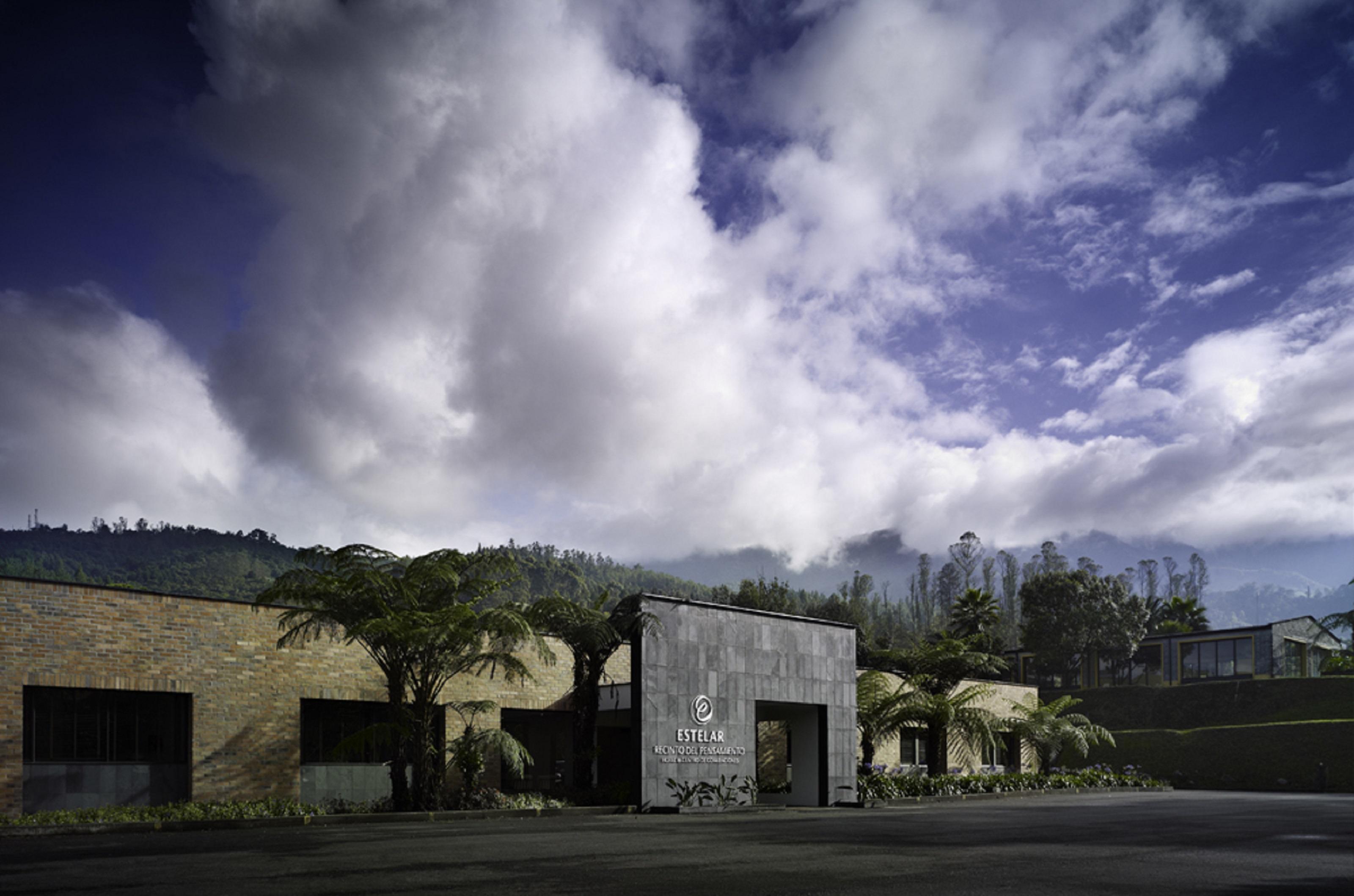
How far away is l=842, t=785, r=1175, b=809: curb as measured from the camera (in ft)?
99.6

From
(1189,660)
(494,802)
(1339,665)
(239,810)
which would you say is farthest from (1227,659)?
(239,810)

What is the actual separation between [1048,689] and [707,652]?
5779 centimetres

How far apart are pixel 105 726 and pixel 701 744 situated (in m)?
12.9

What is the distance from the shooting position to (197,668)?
75.1ft

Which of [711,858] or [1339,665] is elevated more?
[711,858]

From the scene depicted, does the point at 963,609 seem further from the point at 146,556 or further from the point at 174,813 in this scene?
the point at 146,556

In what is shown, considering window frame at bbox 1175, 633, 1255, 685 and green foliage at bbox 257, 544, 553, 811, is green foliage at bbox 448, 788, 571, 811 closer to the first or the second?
green foliage at bbox 257, 544, 553, 811

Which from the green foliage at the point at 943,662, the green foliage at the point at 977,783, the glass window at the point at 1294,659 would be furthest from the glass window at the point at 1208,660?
the green foliage at the point at 943,662

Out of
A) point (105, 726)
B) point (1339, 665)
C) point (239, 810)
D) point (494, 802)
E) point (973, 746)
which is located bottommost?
point (973, 746)

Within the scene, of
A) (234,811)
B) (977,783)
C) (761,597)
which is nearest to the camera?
(234,811)

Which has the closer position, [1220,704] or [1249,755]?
[1249,755]

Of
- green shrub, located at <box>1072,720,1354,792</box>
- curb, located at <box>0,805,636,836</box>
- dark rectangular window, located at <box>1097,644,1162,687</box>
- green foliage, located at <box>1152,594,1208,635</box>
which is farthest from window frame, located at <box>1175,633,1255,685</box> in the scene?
curb, located at <box>0,805,636,836</box>

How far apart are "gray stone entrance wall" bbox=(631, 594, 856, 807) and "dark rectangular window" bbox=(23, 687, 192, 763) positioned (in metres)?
9.74

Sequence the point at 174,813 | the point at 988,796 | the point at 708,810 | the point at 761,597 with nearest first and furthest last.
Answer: the point at 174,813 < the point at 708,810 < the point at 988,796 < the point at 761,597
